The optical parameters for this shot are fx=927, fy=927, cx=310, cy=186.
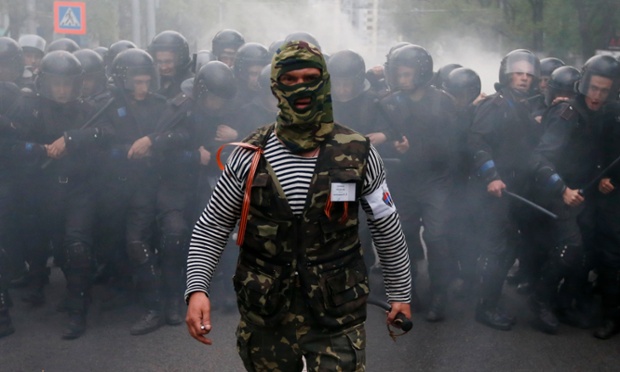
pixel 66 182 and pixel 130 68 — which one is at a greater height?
pixel 130 68

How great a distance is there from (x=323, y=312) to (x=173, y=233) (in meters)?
3.58

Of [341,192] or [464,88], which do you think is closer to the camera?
[341,192]

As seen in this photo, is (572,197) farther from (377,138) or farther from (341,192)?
(341,192)

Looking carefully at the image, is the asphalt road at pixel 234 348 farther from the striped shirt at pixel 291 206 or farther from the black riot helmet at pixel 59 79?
the striped shirt at pixel 291 206

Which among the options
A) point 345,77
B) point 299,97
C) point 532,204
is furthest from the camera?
point 345,77

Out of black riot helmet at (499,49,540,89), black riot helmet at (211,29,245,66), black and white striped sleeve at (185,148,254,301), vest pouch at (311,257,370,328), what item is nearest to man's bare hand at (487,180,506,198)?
black riot helmet at (499,49,540,89)

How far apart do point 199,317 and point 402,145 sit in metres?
4.07

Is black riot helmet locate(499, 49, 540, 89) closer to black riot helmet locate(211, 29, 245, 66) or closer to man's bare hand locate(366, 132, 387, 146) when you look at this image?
man's bare hand locate(366, 132, 387, 146)

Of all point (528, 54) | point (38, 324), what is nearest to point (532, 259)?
point (528, 54)

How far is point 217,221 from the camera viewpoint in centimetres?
356

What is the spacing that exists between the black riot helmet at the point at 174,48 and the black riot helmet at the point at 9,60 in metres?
1.20

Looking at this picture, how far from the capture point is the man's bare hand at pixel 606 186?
6.58 m

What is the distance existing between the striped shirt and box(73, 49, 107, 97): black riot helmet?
496 cm

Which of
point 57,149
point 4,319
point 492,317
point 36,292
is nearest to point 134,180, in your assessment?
point 57,149
